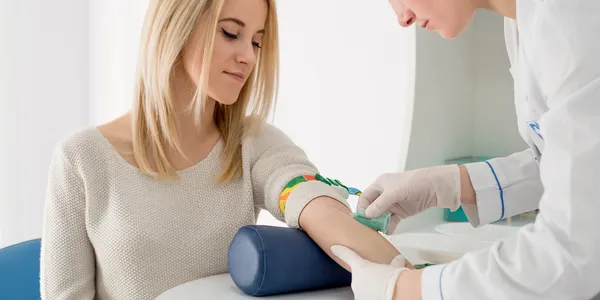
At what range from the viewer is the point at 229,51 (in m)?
1.40

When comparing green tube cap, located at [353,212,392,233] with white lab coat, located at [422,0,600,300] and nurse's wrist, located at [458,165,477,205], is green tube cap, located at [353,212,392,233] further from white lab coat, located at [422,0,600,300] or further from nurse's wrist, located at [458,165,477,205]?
white lab coat, located at [422,0,600,300]

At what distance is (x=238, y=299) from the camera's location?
1.08 metres

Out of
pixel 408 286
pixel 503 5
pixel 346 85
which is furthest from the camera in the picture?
pixel 346 85

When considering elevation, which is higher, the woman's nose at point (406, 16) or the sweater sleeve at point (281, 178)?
the woman's nose at point (406, 16)

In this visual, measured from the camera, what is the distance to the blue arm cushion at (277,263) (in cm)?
106

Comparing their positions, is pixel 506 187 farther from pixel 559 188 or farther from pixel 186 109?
pixel 186 109

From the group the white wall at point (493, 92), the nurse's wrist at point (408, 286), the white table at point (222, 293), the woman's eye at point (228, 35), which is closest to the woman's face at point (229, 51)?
the woman's eye at point (228, 35)

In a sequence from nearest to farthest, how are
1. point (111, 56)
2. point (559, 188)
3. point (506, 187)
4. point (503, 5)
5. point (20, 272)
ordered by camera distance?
point (559, 188) → point (503, 5) → point (506, 187) → point (20, 272) → point (111, 56)

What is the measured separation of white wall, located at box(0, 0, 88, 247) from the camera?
2682 millimetres

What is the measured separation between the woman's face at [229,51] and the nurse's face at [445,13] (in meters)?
0.46

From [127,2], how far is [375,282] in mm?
2350

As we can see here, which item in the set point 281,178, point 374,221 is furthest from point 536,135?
point 281,178

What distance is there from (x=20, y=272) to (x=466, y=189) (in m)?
1.12

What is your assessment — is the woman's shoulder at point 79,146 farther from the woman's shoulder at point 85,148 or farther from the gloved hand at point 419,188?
the gloved hand at point 419,188
